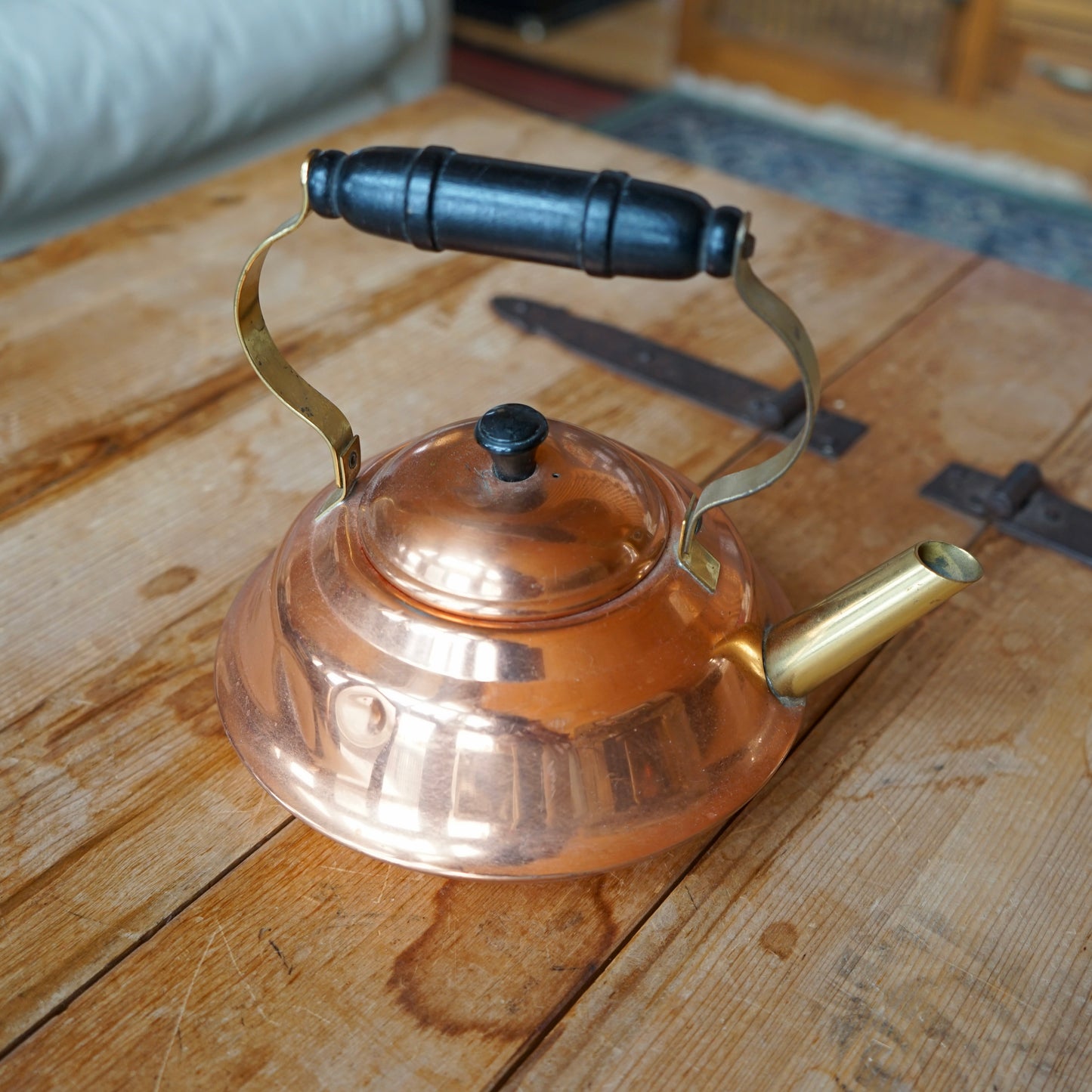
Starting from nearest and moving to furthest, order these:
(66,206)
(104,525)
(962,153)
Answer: (104,525), (66,206), (962,153)

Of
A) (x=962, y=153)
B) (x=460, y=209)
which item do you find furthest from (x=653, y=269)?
(x=962, y=153)

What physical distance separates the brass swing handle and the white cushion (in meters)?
0.99

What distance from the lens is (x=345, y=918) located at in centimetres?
50

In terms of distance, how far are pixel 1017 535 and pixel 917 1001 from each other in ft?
1.20

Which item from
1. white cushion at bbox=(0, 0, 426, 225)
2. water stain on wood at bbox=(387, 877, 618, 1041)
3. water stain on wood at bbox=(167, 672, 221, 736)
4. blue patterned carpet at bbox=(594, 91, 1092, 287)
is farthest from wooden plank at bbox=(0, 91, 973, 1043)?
blue patterned carpet at bbox=(594, 91, 1092, 287)

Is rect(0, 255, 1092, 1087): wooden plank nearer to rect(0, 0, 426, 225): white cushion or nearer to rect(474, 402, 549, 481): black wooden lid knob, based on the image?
rect(474, 402, 549, 481): black wooden lid knob

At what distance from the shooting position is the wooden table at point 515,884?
1.51 ft

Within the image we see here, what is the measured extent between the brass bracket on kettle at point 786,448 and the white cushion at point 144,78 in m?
1.14

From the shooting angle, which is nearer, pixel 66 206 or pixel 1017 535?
pixel 1017 535

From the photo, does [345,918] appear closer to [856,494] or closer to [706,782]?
[706,782]

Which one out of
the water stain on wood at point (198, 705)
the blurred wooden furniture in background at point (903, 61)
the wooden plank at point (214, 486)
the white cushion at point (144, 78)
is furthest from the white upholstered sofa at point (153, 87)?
the blurred wooden furniture in background at point (903, 61)

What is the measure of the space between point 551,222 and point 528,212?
11 millimetres

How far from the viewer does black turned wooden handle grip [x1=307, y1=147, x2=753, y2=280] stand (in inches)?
17.1

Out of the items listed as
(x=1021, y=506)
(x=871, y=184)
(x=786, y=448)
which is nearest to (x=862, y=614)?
(x=786, y=448)
